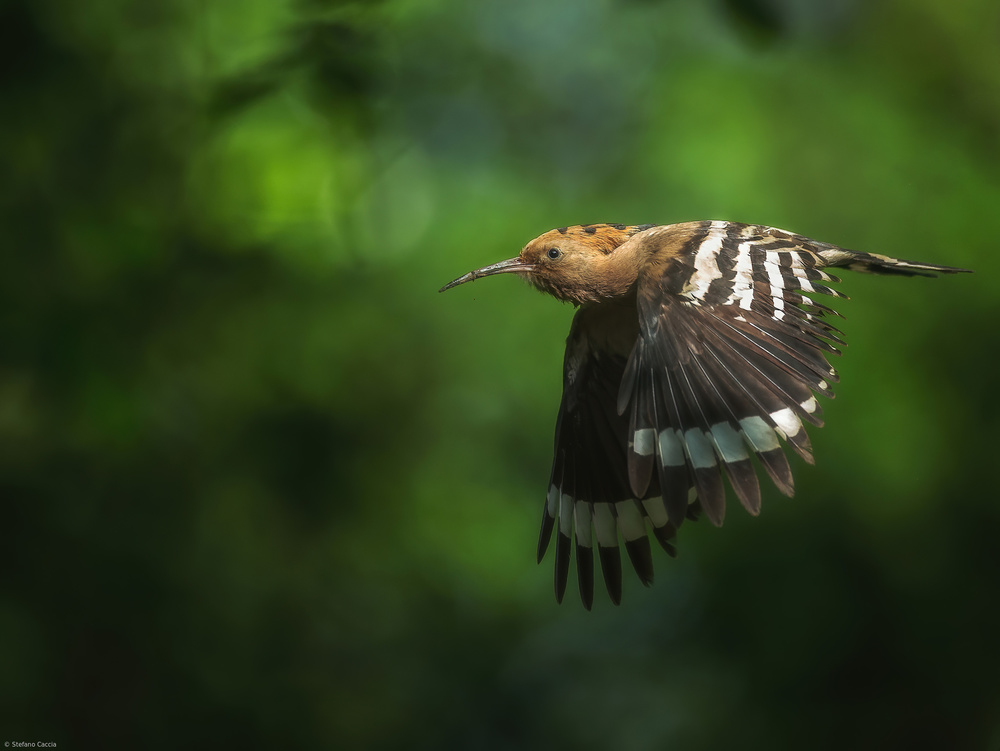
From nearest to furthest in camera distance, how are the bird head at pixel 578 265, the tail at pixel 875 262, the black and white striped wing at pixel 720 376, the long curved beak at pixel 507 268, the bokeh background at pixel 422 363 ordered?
the black and white striped wing at pixel 720 376
the tail at pixel 875 262
the bird head at pixel 578 265
the long curved beak at pixel 507 268
the bokeh background at pixel 422 363

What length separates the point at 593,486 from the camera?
9.56ft

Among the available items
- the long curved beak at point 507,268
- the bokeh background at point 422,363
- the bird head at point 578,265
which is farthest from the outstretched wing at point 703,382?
the bokeh background at point 422,363

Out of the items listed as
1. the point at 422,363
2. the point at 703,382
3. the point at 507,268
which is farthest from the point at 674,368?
the point at 422,363

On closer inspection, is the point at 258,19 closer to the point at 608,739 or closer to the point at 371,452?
the point at 371,452

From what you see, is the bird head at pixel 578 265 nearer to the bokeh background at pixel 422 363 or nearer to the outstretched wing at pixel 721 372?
the outstretched wing at pixel 721 372

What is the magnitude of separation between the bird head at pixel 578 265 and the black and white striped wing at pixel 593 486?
0.15 meters

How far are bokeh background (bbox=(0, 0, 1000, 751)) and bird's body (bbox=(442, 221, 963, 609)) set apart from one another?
1378mm

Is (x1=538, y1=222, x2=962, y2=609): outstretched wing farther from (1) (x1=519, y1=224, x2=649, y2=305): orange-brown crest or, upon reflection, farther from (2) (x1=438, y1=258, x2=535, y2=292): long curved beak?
(2) (x1=438, y1=258, x2=535, y2=292): long curved beak

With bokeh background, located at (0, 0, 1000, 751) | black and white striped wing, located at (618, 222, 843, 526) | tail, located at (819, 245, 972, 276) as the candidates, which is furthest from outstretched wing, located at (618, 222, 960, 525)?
bokeh background, located at (0, 0, 1000, 751)

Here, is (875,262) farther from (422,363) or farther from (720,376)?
(422,363)

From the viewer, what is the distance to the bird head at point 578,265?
2.79 metres

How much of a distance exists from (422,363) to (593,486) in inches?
84.9

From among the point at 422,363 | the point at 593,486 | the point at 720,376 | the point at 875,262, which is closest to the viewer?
the point at 720,376

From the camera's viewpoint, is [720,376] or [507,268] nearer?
[720,376]
